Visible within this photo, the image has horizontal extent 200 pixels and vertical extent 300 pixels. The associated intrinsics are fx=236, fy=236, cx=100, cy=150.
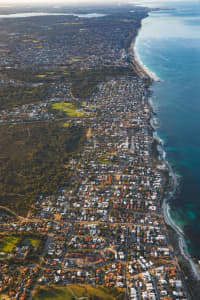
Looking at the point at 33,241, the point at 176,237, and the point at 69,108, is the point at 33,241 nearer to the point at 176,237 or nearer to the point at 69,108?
the point at 176,237

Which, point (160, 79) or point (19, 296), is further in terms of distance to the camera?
point (160, 79)

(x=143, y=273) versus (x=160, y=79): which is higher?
(x=160, y=79)

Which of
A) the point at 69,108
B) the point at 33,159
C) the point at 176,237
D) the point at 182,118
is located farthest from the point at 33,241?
the point at 182,118

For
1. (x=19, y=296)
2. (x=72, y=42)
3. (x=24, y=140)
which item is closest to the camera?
(x=19, y=296)

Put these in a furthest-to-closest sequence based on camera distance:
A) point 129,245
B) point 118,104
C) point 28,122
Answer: point 118,104
point 28,122
point 129,245

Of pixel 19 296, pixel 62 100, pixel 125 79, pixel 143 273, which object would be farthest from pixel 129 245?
pixel 125 79

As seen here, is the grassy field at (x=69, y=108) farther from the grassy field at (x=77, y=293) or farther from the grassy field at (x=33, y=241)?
the grassy field at (x=77, y=293)

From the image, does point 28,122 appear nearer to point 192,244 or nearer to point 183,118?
point 183,118
